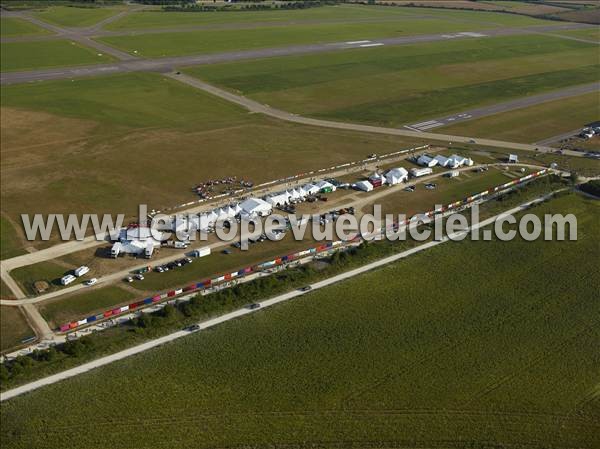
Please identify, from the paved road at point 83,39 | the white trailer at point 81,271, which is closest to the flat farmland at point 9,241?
the white trailer at point 81,271

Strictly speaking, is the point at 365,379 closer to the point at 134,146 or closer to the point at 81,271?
the point at 81,271

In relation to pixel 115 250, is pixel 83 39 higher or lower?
higher

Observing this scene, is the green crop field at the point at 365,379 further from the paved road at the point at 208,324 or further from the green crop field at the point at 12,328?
the green crop field at the point at 12,328

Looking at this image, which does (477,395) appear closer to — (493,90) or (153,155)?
(153,155)

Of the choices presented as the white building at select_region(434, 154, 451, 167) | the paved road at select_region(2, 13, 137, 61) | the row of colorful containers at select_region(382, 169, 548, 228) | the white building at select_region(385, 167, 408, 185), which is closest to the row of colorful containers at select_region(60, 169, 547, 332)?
the row of colorful containers at select_region(382, 169, 548, 228)

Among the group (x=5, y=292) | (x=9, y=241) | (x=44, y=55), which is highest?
(x=44, y=55)

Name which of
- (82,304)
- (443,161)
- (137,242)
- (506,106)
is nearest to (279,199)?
(137,242)

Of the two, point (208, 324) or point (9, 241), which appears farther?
point (9, 241)
